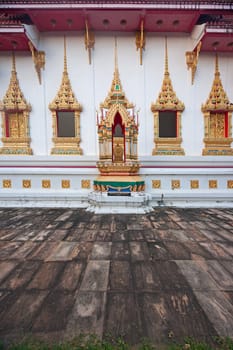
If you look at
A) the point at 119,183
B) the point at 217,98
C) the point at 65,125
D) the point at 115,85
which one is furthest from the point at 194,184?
the point at 65,125

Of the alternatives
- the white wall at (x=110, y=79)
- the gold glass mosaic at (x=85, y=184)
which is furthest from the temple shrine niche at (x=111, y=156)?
the white wall at (x=110, y=79)

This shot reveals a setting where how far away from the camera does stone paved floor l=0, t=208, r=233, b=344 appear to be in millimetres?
1341

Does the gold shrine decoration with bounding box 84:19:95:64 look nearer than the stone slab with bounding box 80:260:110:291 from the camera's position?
No

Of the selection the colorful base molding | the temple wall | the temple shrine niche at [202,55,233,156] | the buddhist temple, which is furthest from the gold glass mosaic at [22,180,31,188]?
the temple shrine niche at [202,55,233,156]

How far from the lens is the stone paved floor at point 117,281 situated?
1341mm

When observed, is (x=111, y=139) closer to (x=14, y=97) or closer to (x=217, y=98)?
(x=14, y=97)

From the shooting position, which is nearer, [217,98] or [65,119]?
[217,98]

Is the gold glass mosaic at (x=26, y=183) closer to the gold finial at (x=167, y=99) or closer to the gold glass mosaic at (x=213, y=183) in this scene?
the gold finial at (x=167, y=99)

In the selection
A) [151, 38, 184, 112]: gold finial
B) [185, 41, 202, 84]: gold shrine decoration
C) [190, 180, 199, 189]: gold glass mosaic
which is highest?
[185, 41, 202, 84]: gold shrine decoration

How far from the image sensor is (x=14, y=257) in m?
2.38

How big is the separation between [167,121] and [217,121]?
205cm

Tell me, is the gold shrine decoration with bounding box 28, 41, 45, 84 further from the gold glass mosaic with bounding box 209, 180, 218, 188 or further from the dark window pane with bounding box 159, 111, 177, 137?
the gold glass mosaic with bounding box 209, 180, 218, 188

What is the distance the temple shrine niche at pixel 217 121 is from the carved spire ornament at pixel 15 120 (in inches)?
280

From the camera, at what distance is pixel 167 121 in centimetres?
696
